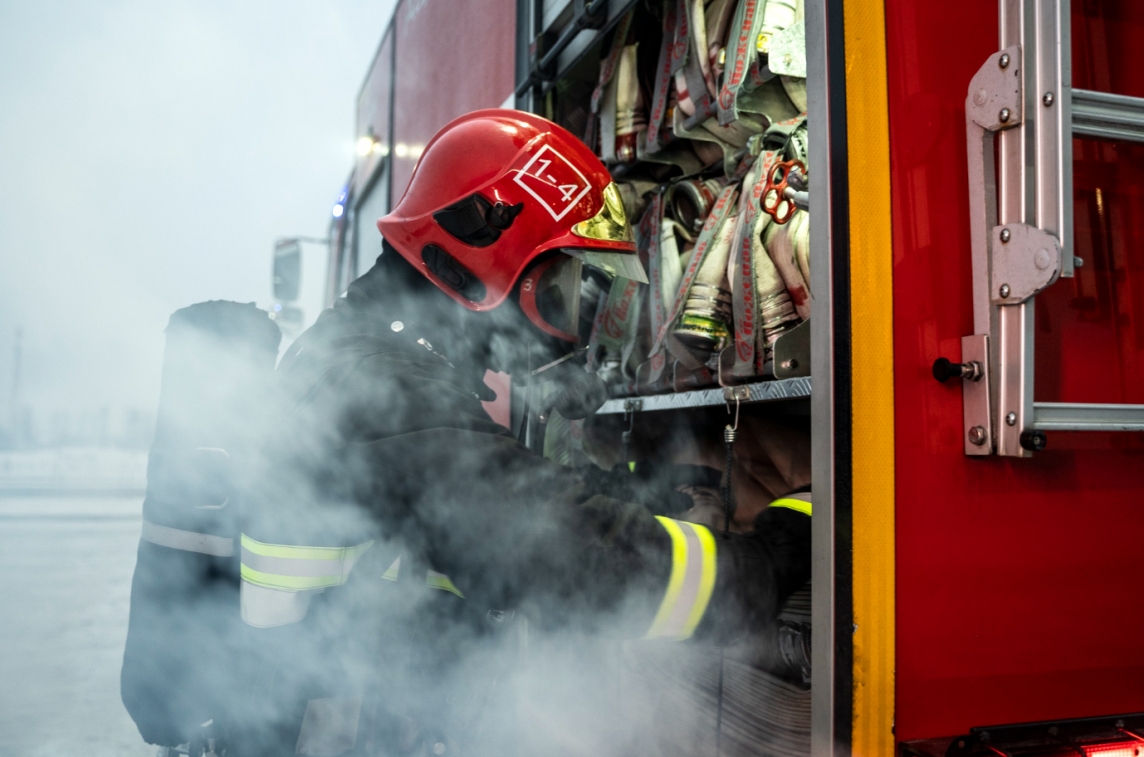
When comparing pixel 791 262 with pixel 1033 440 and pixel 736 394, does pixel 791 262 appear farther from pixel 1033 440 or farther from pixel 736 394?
pixel 1033 440

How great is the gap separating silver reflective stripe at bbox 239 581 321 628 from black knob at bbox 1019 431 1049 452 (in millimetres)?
1238

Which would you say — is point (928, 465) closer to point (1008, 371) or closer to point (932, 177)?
point (1008, 371)

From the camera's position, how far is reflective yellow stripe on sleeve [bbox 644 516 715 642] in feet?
4.20

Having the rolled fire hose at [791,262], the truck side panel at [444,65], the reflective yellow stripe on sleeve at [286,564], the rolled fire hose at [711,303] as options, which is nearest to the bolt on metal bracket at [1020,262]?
the rolled fire hose at [791,262]

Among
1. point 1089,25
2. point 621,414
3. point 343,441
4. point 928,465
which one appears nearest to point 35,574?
point 343,441

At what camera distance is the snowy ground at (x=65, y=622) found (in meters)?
1.76

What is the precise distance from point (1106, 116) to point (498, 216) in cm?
118

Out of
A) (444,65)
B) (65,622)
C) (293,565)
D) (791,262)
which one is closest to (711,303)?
(791,262)

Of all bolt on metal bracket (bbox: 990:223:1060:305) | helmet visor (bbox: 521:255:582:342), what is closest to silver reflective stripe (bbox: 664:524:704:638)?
Result: bolt on metal bracket (bbox: 990:223:1060:305)

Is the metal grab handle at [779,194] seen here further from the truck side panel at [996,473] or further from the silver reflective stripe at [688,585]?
the silver reflective stripe at [688,585]

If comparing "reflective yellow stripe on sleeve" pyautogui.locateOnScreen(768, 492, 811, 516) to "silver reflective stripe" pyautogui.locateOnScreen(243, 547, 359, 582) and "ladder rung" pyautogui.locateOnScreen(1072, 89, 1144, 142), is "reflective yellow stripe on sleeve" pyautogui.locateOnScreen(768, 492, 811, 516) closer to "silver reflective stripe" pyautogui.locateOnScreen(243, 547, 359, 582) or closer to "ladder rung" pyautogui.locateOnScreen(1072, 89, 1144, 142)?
"ladder rung" pyautogui.locateOnScreen(1072, 89, 1144, 142)

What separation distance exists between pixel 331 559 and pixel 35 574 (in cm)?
94

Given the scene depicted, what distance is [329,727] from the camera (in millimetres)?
1637

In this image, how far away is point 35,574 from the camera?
1817mm
